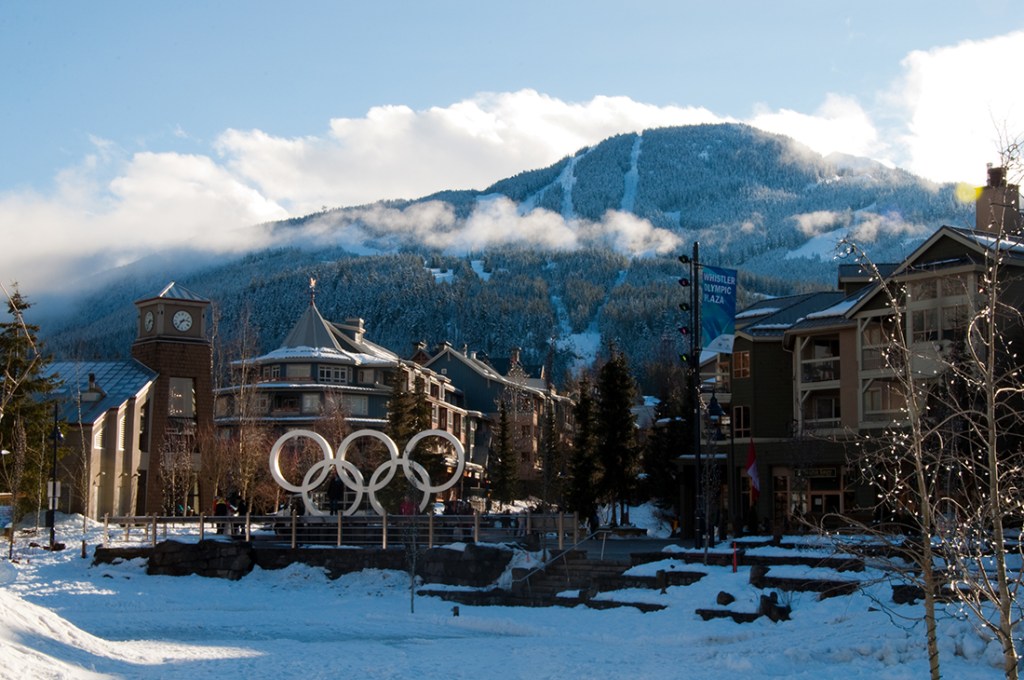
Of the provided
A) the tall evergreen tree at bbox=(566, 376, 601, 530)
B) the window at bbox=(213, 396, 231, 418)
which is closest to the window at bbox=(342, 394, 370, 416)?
the window at bbox=(213, 396, 231, 418)

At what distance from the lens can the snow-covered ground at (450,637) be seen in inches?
801

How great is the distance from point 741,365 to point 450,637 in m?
29.1

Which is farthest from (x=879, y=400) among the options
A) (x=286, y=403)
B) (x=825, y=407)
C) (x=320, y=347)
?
(x=320, y=347)

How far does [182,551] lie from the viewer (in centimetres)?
4134

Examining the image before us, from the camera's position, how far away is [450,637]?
1112 inches

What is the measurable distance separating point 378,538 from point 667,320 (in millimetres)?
158853

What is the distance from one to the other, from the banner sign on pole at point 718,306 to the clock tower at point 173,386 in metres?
34.0

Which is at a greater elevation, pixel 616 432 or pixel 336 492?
pixel 616 432

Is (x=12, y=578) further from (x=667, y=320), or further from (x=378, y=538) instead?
(x=667, y=320)

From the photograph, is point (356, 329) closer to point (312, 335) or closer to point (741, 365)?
point (312, 335)

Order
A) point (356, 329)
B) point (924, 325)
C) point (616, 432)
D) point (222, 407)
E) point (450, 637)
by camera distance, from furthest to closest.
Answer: point (356, 329)
point (222, 407)
point (616, 432)
point (924, 325)
point (450, 637)

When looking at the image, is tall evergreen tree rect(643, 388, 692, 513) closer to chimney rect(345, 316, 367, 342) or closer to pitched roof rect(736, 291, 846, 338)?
pitched roof rect(736, 291, 846, 338)

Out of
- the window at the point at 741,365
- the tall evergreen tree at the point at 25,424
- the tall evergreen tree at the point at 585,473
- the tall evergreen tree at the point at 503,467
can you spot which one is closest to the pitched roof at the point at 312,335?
the tall evergreen tree at the point at 503,467

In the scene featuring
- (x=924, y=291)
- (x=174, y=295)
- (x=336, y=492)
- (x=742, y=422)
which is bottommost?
(x=336, y=492)
